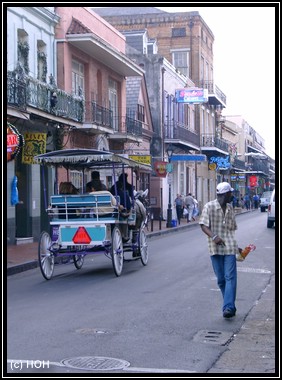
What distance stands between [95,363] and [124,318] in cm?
241

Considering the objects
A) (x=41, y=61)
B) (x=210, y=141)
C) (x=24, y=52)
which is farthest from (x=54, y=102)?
(x=210, y=141)

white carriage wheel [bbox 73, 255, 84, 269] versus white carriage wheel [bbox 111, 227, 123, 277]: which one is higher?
white carriage wheel [bbox 111, 227, 123, 277]

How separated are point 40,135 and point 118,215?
23.0 feet

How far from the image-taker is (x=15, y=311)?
9938 mm

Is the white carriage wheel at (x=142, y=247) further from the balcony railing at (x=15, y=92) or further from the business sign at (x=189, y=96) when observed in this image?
the business sign at (x=189, y=96)

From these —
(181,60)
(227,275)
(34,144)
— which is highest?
(181,60)

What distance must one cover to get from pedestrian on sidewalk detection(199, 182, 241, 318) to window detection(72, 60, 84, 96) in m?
16.7

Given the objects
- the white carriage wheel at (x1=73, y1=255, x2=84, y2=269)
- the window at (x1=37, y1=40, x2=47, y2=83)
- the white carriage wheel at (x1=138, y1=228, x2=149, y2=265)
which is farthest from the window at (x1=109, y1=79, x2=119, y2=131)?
the white carriage wheel at (x1=73, y1=255, x2=84, y2=269)

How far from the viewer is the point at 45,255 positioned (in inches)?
533

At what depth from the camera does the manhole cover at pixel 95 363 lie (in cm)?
683

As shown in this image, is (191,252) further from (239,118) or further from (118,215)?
(239,118)

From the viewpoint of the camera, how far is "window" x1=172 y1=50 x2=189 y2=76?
168 ft

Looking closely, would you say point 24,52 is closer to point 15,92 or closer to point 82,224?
point 15,92

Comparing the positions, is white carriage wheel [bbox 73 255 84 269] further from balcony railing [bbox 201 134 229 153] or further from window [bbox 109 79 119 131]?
balcony railing [bbox 201 134 229 153]
